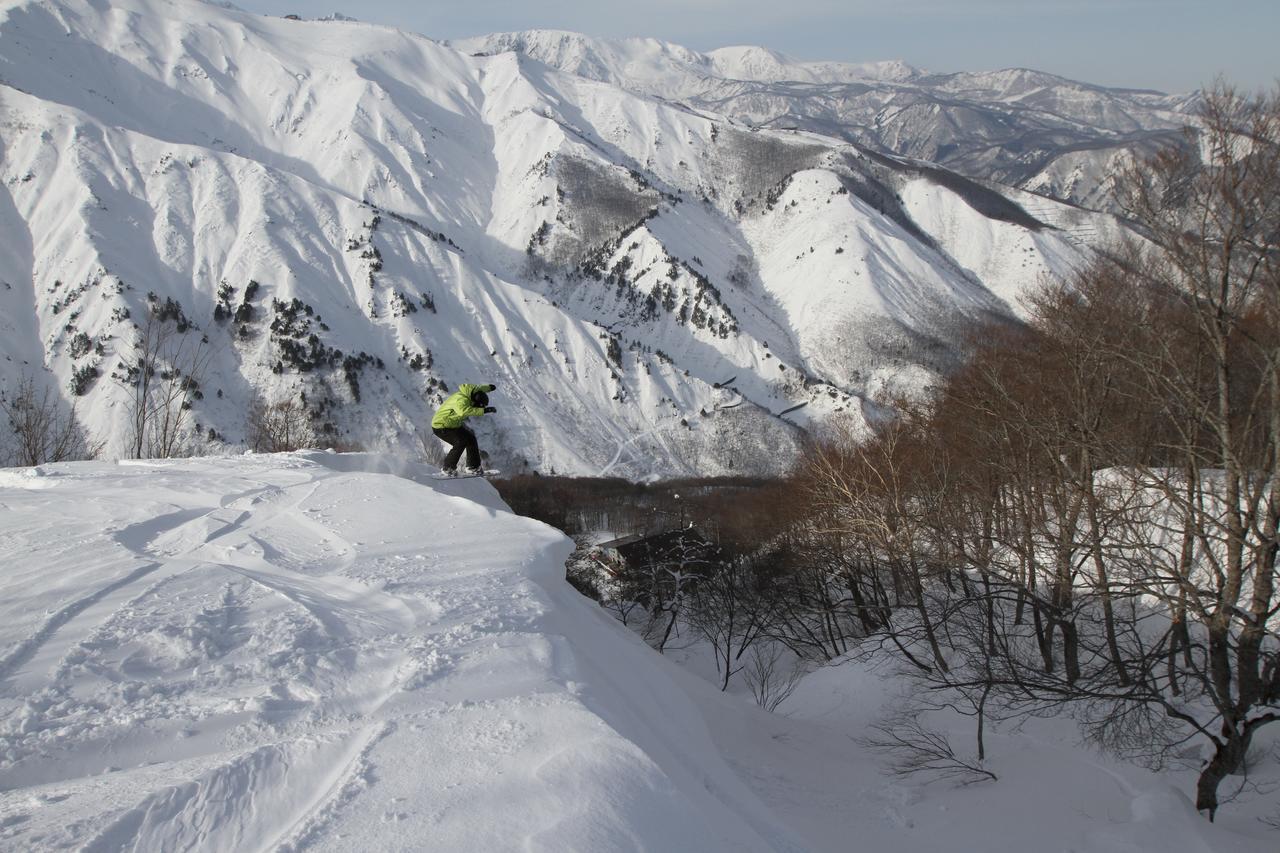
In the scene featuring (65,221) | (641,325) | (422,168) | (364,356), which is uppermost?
(422,168)

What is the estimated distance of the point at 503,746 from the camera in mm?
4488

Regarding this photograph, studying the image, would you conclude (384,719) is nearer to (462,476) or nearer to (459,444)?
(459,444)

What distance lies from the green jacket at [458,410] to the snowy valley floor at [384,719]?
2.34 meters

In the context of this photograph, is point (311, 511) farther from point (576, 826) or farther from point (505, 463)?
point (505, 463)

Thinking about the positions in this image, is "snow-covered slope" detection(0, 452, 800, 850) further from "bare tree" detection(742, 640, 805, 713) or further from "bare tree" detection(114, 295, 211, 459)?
"bare tree" detection(114, 295, 211, 459)

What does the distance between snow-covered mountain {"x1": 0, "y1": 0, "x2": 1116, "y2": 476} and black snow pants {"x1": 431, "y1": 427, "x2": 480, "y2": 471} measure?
8299cm

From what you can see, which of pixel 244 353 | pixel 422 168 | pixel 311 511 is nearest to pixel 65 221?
pixel 244 353

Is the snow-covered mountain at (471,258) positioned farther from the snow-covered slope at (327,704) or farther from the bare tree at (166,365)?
the snow-covered slope at (327,704)

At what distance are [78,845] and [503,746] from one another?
82.3 inches

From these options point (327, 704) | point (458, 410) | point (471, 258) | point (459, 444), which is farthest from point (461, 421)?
point (471, 258)

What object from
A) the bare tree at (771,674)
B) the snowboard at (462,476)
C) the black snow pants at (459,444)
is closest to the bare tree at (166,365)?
the bare tree at (771,674)

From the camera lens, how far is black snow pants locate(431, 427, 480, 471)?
14.5 meters

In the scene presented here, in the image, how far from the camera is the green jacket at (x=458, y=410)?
13.5 meters

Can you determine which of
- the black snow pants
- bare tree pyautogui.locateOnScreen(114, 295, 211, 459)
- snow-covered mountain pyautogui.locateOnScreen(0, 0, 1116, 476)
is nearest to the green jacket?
the black snow pants
